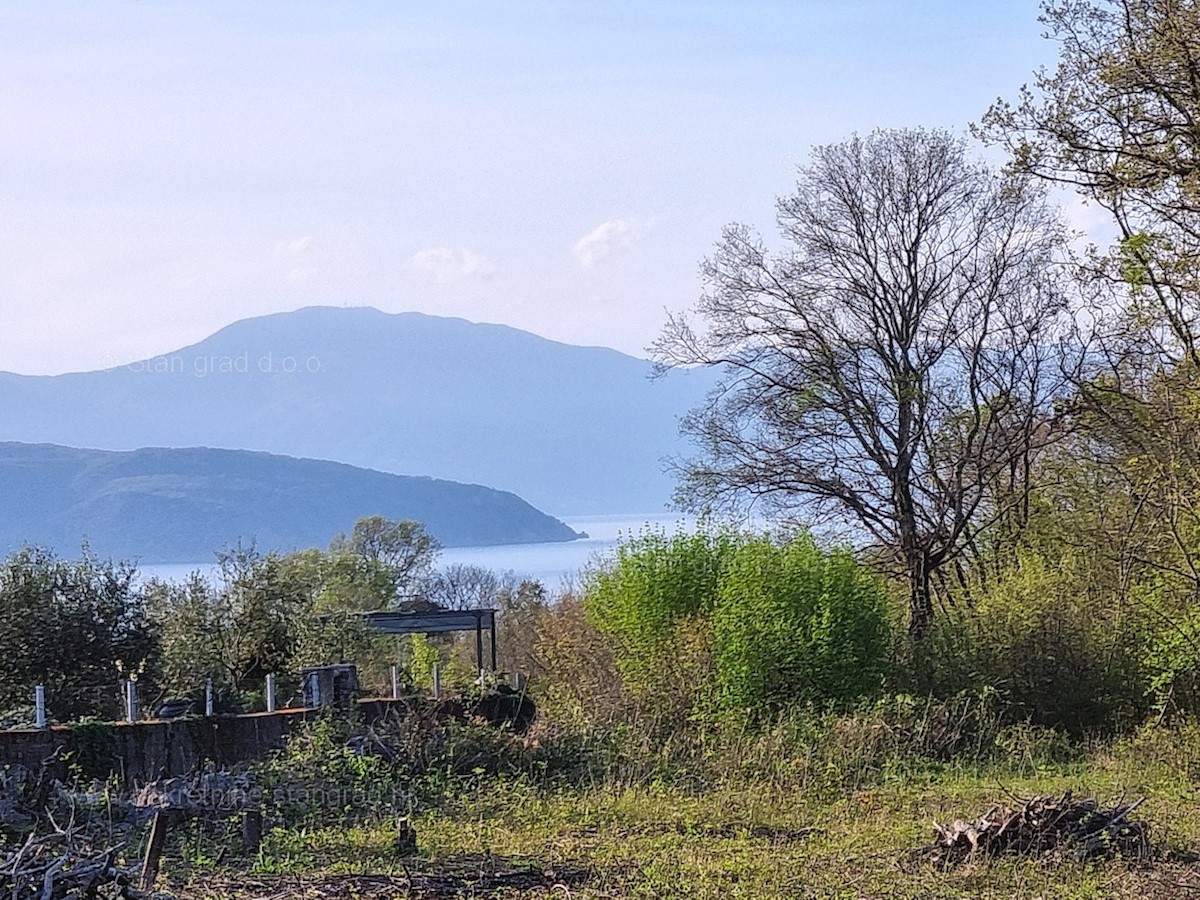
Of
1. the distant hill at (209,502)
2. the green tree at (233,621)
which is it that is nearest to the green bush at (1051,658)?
the green tree at (233,621)

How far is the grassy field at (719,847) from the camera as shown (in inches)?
369

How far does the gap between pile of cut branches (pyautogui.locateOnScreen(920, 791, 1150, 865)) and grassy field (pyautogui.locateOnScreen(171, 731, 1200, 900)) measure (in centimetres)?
19

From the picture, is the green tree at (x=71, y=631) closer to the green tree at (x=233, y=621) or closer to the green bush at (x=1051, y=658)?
the green tree at (x=233, y=621)

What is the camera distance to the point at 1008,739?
708 inches

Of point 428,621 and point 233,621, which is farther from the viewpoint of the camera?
point 428,621

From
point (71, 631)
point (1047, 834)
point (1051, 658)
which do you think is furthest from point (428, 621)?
point (1047, 834)

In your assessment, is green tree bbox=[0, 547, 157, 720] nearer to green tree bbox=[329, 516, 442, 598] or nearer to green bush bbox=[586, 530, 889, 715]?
green bush bbox=[586, 530, 889, 715]

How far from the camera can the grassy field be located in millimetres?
9375

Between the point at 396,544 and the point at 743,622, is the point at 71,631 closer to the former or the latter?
the point at 743,622

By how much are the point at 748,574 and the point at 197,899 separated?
442 inches

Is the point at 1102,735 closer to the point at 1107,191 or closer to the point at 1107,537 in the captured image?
the point at 1107,537

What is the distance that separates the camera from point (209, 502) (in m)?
125

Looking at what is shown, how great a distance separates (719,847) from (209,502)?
392 feet

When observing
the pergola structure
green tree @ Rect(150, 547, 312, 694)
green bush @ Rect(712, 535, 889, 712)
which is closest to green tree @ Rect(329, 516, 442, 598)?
the pergola structure
